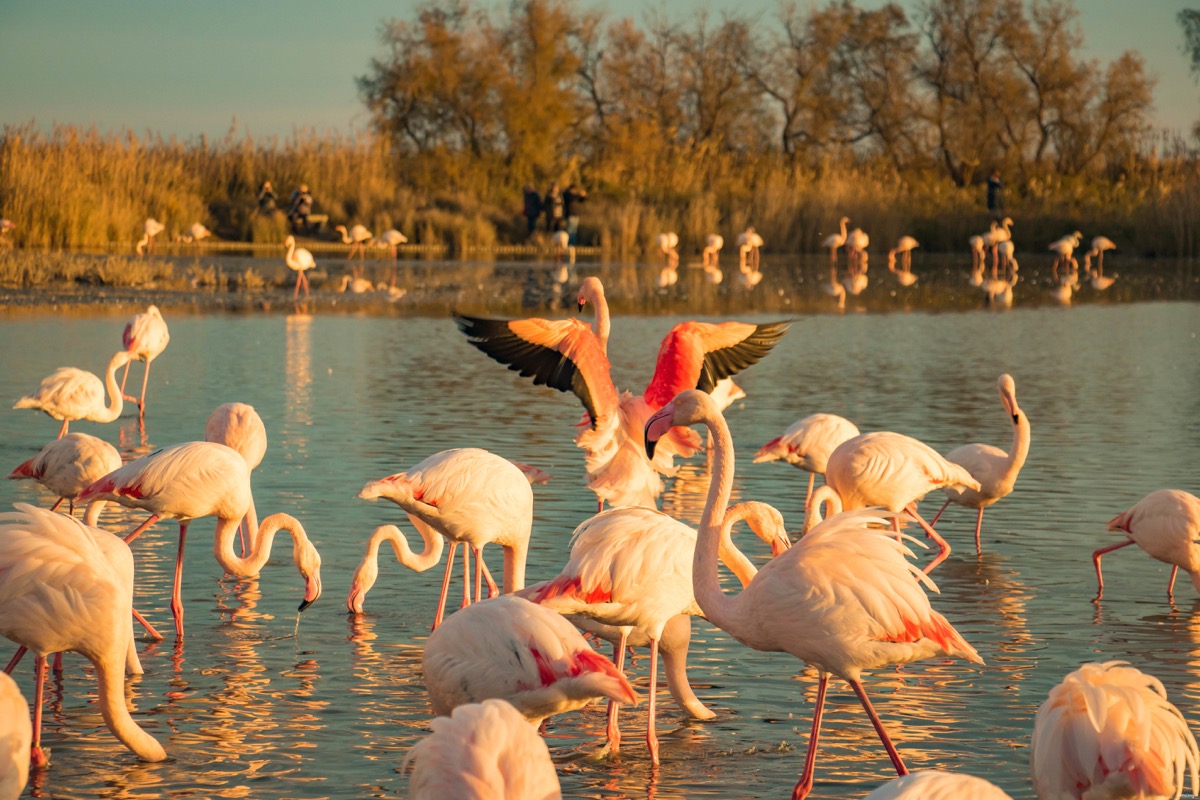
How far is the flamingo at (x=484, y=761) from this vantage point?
308 cm

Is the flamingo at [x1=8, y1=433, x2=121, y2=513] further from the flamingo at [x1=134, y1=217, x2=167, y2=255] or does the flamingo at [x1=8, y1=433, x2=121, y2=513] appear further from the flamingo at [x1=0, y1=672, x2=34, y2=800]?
the flamingo at [x1=134, y1=217, x2=167, y2=255]

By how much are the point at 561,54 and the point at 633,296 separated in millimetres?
30802

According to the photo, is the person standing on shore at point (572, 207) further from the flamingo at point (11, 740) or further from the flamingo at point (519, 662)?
the flamingo at point (11, 740)

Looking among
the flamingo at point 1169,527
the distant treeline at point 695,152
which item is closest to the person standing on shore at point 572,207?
the distant treeline at point 695,152

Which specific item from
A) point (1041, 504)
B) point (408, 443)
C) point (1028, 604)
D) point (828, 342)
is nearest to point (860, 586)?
point (1028, 604)

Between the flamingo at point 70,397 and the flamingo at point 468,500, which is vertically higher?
the flamingo at point 70,397

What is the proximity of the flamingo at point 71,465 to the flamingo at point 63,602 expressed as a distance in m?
2.71

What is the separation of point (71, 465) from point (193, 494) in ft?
4.46

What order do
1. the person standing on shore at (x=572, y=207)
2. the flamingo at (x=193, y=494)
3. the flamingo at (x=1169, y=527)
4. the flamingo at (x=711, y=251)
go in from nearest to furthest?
the flamingo at (x=193, y=494) < the flamingo at (x=1169, y=527) < the flamingo at (x=711, y=251) < the person standing on shore at (x=572, y=207)

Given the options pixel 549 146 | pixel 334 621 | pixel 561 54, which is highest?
pixel 561 54

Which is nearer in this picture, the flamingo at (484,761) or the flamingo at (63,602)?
the flamingo at (484,761)

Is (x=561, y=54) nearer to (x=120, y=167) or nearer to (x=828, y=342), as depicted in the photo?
(x=120, y=167)

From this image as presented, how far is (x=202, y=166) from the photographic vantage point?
37.3 m

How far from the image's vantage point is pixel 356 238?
3250cm
